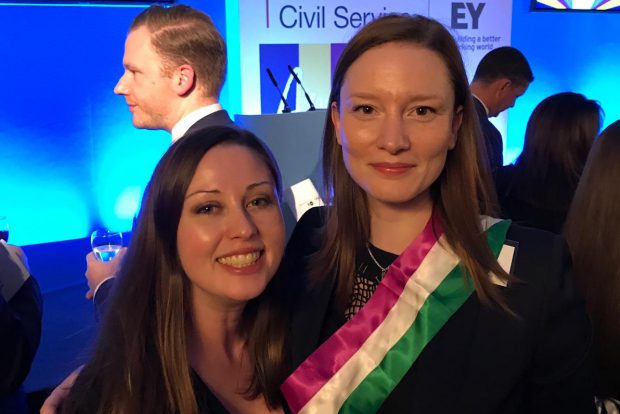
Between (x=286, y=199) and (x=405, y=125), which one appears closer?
(x=405, y=125)

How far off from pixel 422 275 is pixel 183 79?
1.11 metres

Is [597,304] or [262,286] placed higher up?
[262,286]

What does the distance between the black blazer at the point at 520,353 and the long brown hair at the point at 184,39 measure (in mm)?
1226

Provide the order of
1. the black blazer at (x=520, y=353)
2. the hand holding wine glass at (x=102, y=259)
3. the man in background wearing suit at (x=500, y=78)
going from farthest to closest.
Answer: the man in background wearing suit at (x=500, y=78), the hand holding wine glass at (x=102, y=259), the black blazer at (x=520, y=353)

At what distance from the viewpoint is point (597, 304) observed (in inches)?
57.2

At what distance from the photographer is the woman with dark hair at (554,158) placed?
246 cm

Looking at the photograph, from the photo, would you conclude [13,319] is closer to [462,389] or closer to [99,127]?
[462,389]

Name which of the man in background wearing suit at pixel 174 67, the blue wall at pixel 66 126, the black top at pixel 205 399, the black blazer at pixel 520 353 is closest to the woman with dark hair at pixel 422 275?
the black blazer at pixel 520 353

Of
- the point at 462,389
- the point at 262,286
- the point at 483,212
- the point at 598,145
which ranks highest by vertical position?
the point at 598,145

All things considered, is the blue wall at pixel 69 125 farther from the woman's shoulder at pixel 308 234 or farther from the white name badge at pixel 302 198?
the woman's shoulder at pixel 308 234

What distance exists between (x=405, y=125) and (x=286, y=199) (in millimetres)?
804

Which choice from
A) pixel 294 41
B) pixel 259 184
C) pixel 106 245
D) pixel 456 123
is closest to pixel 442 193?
pixel 456 123

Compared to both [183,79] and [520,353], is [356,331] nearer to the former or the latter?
[520,353]

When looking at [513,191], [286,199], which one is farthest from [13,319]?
[513,191]
